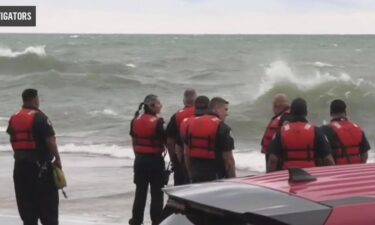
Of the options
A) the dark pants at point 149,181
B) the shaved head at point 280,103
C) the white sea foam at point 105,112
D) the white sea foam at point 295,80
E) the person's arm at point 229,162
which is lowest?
the dark pants at point 149,181

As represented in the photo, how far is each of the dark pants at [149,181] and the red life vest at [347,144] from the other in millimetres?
2059

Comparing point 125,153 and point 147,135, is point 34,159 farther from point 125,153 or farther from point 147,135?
point 125,153

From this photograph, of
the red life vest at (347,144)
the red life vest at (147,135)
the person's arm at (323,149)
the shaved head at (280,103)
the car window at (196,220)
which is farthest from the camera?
the red life vest at (147,135)

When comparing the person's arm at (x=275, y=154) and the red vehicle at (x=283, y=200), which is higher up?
the red vehicle at (x=283, y=200)

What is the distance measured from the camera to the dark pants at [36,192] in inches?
324

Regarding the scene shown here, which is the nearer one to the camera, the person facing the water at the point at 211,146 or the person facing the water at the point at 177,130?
the person facing the water at the point at 211,146

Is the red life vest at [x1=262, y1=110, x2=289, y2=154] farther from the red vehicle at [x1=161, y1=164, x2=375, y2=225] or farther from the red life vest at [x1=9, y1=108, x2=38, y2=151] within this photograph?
the red vehicle at [x1=161, y1=164, x2=375, y2=225]

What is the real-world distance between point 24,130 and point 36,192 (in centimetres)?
61

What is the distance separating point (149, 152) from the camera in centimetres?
929

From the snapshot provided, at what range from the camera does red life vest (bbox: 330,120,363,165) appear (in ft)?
26.8

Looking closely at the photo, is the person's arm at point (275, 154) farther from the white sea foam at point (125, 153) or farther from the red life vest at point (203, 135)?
the white sea foam at point (125, 153)

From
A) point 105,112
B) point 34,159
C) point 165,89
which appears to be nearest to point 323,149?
point 34,159

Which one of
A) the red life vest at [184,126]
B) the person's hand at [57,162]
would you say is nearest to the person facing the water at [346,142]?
the red life vest at [184,126]
